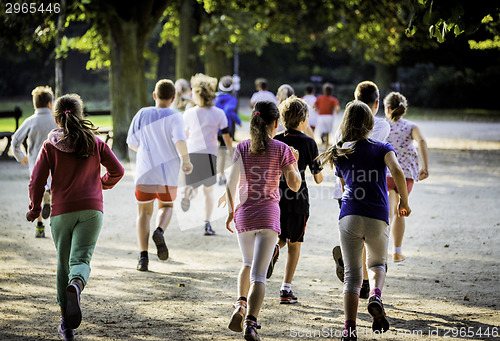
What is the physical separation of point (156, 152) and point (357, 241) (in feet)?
9.83

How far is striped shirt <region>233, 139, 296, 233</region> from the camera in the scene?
5023 mm

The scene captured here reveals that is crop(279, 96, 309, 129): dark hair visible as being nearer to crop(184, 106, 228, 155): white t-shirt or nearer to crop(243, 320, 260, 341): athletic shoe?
crop(243, 320, 260, 341): athletic shoe

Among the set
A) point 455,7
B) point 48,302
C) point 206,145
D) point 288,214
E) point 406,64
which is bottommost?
point 48,302

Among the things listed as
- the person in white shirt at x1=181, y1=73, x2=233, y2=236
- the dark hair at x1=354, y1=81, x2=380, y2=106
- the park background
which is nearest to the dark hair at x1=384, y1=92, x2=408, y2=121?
the park background

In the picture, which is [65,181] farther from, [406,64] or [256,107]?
[406,64]

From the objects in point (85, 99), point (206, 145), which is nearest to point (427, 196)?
point (206, 145)

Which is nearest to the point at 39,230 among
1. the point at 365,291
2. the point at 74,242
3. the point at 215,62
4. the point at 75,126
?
the point at 74,242

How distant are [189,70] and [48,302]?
52.7 feet

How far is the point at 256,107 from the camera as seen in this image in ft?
17.2

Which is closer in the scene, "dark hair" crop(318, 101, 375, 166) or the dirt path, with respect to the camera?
"dark hair" crop(318, 101, 375, 166)

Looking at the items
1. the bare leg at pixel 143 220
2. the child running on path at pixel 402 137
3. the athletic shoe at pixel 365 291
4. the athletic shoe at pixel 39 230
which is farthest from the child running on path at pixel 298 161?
the athletic shoe at pixel 39 230

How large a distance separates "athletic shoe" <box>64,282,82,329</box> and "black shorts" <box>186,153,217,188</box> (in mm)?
4394

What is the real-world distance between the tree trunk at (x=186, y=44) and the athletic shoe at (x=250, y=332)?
17106mm

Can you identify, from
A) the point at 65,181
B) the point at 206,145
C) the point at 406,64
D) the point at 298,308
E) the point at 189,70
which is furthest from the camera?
the point at 406,64
